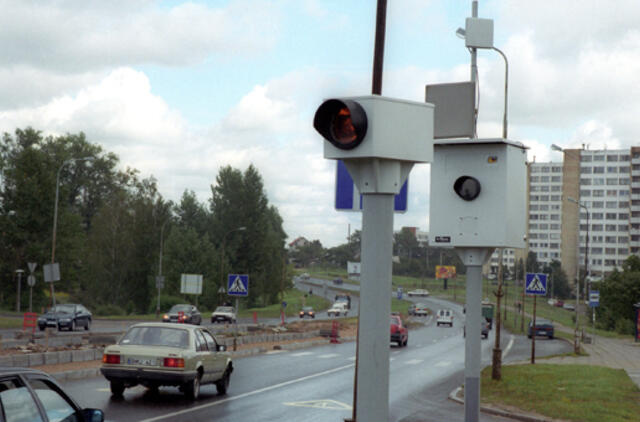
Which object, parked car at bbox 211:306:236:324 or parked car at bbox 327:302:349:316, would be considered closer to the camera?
parked car at bbox 211:306:236:324

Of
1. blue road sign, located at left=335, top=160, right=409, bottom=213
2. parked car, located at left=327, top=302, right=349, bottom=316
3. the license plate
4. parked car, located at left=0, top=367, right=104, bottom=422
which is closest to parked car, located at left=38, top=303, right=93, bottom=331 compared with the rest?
the license plate

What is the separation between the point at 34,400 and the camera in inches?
227

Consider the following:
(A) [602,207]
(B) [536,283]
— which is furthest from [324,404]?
A: (A) [602,207]

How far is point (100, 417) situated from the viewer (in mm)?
6215

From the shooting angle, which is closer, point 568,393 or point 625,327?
point 568,393

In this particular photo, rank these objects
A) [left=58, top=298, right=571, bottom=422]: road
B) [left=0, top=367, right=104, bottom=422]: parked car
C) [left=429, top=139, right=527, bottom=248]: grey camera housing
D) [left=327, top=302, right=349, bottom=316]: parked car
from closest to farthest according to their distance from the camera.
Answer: [left=0, top=367, right=104, bottom=422]: parked car → [left=429, top=139, right=527, bottom=248]: grey camera housing → [left=58, top=298, right=571, bottom=422]: road → [left=327, top=302, right=349, bottom=316]: parked car

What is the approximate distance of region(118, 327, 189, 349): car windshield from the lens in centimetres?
1638

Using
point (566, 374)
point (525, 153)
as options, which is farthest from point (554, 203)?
point (525, 153)

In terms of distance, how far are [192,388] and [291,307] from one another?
10539 centimetres

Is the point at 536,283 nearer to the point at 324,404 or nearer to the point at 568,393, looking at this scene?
the point at 568,393

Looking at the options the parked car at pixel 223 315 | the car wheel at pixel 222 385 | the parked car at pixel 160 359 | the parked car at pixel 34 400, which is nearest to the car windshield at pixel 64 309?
the parked car at pixel 223 315

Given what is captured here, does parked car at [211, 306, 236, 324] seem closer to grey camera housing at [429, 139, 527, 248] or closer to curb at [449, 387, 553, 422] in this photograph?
curb at [449, 387, 553, 422]

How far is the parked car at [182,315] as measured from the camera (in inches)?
2111

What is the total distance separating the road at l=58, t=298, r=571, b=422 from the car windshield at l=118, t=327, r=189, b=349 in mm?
1130
